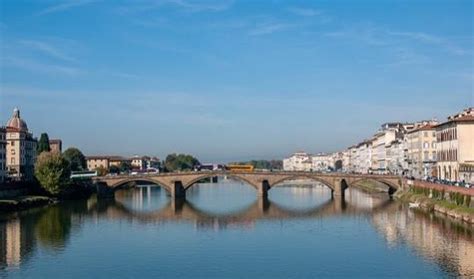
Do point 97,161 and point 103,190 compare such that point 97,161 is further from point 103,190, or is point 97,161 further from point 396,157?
point 103,190

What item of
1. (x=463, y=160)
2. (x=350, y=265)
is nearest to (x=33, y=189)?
(x=463, y=160)

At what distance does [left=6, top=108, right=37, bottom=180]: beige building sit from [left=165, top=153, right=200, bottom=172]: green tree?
74269 mm

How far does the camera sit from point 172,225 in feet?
155

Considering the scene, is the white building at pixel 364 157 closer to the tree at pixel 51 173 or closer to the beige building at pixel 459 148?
the beige building at pixel 459 148

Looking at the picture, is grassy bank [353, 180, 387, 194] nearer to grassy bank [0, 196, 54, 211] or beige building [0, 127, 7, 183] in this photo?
grassy bank [0, 196, 54, 211]

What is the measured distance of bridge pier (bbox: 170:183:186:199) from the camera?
2950 inches

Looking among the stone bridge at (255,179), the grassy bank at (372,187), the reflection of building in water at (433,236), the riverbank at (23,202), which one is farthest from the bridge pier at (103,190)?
the reflection of building in water at (433,236)

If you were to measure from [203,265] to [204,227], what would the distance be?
49.3 feet

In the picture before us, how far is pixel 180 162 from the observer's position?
167750mm

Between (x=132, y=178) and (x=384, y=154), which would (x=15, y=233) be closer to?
(x=132, y=178)

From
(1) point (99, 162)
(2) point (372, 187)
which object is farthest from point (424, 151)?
(1) point (99, 162)

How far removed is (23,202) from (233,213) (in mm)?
17395

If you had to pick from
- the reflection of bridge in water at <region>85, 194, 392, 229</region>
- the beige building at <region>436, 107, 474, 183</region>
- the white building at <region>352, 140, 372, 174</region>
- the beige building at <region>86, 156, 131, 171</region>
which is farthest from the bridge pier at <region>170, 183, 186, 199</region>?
the beige building at <region>86, 156, 131, 171</region>

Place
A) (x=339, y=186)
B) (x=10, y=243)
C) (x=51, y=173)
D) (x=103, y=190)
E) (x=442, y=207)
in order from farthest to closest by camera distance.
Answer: (x=103, y=190) → (x=339, y=186) → (x=51, y=173) → (x=442, y=207) → (x=10, y=243)
